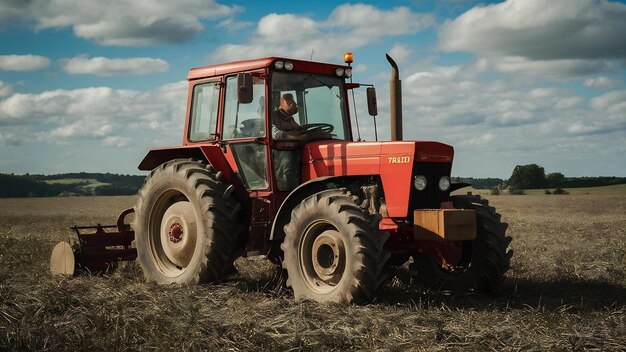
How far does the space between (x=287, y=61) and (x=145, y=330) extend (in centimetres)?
389

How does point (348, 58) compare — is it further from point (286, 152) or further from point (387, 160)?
point (387, 160)

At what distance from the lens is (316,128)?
8.98m

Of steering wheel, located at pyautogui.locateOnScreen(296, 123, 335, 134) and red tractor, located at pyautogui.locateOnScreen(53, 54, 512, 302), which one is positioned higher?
steering wheel, located at pyautogui.locateOnScreen(296, 123, 335, 134)

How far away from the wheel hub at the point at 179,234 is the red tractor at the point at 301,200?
2 centimetres

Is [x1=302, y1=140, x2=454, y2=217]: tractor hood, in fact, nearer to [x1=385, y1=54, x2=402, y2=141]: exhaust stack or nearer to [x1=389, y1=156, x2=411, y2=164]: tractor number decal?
[x1=389, y1=156, x2=411, y2=164]: tractor number decal

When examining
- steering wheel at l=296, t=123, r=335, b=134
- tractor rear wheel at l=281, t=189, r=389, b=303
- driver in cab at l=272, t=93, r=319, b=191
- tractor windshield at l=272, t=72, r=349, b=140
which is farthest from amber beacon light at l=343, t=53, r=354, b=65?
tractor rear wheel at l=281, t=189, r=389, b=303

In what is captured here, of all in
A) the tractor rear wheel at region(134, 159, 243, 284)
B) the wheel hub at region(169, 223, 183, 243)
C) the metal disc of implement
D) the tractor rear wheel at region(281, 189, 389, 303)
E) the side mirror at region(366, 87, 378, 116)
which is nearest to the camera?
the tractor rear wheel at region(281, 189, 389, 303)

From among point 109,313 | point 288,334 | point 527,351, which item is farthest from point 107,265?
point 527,351

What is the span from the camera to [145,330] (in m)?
6.25

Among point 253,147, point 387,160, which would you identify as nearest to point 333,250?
point 387,160

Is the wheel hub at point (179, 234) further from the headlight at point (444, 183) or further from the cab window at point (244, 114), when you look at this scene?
the headlight at point (444, 183)

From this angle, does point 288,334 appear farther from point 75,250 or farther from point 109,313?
point 75,250

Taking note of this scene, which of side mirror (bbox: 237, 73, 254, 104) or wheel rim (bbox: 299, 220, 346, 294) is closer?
wheel rim (bbox: 299, 220, 346, 294)

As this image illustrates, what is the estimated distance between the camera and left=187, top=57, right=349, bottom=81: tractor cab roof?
865 centimetres
